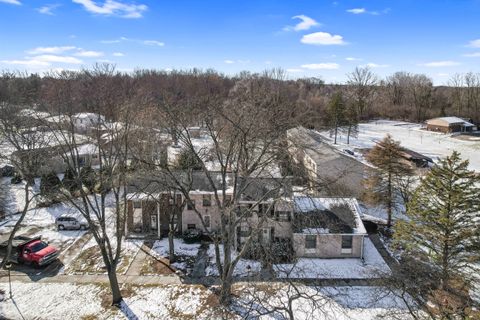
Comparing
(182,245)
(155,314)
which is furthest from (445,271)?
(182,245)

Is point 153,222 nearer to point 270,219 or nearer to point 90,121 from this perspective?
point 90,121

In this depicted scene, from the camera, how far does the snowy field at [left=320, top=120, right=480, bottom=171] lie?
49.2 metres

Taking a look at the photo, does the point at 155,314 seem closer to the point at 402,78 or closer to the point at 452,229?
the point at 452,229

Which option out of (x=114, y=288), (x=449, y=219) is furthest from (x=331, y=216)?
(x=114, y=288)

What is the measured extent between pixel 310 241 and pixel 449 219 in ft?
26.4

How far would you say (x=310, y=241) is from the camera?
70.1ft

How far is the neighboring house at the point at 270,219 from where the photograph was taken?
20922mm

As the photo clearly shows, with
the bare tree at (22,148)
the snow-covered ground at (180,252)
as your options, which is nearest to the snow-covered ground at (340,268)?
the snow-covered ground at (180,252)

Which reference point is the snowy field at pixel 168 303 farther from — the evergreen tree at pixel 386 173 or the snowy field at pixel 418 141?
the snowy field at pixel 418 141

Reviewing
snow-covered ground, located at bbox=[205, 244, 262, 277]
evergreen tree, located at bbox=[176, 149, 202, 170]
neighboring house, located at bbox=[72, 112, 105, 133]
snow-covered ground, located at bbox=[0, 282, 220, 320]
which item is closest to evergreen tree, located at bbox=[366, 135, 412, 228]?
snow-covered ground, located at bbox=[205, 244, 262, 277]

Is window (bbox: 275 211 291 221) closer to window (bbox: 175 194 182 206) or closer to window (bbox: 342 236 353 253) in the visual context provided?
window (bbox: 342 236 353 253)

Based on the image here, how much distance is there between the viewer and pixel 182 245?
906 inches

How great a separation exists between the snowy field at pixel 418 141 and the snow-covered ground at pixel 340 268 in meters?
25.8

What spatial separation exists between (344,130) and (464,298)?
47740 mm
